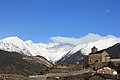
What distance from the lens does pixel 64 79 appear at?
4318 inches

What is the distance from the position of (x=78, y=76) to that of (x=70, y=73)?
6434 millimetres

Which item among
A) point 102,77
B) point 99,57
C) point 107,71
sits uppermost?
point 99,57

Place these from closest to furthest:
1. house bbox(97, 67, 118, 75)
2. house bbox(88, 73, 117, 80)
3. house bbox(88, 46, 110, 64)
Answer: house bbox(88, 73, 117, 80), house bbox(97, 67, 118, 75), house bbox(88, 46, 110, 64)

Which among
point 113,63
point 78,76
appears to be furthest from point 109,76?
point 113,63

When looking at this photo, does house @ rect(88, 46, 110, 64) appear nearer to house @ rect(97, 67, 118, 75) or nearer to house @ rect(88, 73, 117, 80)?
house @ rect(97, 67, 118, 75)

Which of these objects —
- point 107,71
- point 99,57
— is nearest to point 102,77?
point 107,71

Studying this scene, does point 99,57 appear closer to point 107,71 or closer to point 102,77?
point 107,71

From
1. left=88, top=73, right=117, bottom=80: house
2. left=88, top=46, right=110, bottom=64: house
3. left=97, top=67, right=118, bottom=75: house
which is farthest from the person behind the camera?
left=88, top=46, right=110, bottom=64: house

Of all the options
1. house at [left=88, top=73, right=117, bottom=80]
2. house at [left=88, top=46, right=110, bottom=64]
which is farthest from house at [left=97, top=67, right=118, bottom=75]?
house at [left=88, top=46, right=110, bottom=64]

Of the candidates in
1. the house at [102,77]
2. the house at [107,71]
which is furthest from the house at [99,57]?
the house at [102,77]

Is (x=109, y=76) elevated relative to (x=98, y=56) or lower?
lower

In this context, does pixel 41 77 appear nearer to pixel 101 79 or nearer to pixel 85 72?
pixel 85 72

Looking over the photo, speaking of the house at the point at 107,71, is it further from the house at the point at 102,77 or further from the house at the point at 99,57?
the house at the point at 99,57

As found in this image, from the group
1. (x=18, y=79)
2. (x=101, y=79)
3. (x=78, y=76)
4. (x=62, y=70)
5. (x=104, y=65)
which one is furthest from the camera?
(x=18, y=79)
